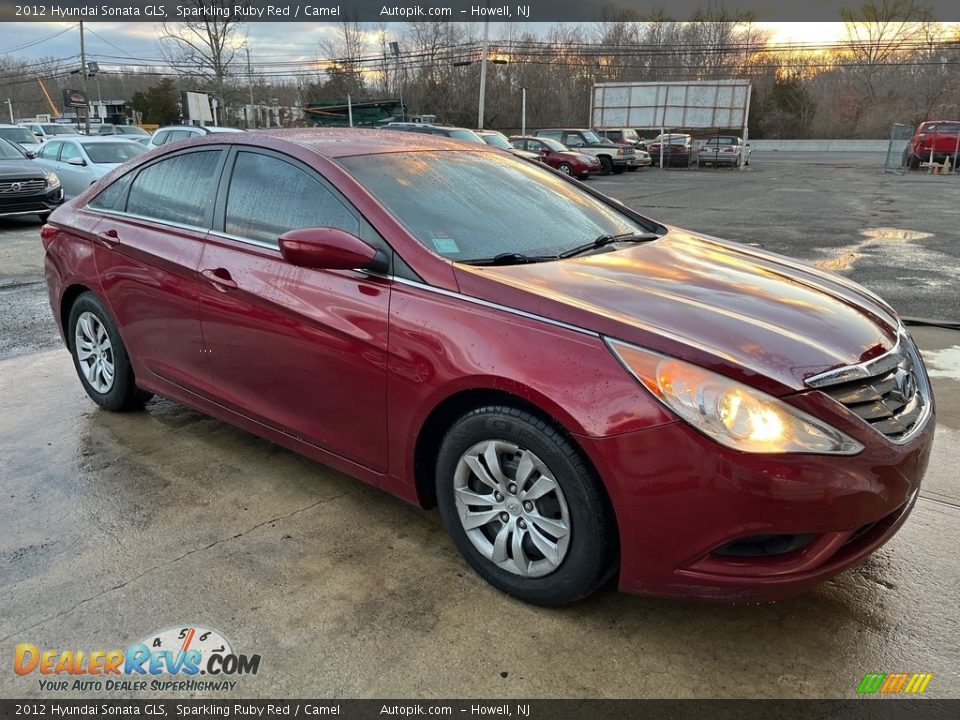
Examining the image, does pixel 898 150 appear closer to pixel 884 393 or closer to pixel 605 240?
pixel 605 240

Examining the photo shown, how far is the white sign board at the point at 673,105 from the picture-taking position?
3109 centimetres

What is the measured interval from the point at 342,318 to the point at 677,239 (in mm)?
1730

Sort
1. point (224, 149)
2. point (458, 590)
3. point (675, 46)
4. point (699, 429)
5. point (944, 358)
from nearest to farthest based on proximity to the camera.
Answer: point (699, 429) < point (458, 590) < point (224, 149) < point (944, 358) < point (675, 46)

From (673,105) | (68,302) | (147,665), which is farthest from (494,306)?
(673,105)

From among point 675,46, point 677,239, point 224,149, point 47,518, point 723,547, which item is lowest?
point 47,518

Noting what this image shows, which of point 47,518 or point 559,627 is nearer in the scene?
point 559,627

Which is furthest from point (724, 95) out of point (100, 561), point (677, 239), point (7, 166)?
point (100, 561)

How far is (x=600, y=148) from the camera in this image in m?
28.2

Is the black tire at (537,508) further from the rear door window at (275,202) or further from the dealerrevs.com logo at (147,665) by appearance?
the rear door window at (275,202)

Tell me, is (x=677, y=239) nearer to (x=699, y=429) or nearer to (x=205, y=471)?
(x=699, y=429)

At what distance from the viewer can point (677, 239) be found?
11.7 feet

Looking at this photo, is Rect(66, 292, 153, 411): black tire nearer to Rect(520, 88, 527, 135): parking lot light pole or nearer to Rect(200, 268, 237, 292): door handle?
Rect(200, 268, 237, 292): door handle

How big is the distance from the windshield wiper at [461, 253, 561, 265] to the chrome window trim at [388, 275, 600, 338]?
20cm

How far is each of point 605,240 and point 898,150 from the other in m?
37.4
